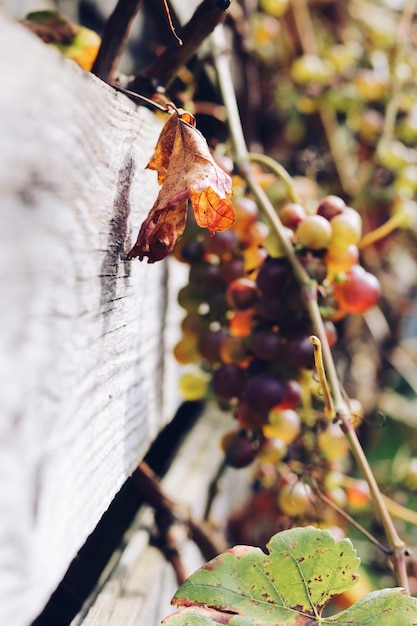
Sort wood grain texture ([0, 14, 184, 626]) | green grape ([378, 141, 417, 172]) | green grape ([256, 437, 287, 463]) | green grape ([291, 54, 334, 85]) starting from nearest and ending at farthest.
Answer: wood grain texture ([0, 14, 184, 626])
green grape ([256, 437, 287, 463])
green grape ([378, 141, 417, 172])
green grape ([291, 54, 334, 85])

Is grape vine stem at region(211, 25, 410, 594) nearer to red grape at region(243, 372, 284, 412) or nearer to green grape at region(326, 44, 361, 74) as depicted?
red grape at region(243, 372, 284, 412)

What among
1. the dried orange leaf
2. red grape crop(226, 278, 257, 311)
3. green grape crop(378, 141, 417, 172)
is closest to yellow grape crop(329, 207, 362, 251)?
red grape crop(226, 278, 257, 311)

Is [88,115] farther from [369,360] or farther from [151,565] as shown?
[369,360]

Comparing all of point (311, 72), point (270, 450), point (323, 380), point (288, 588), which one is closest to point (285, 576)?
point (288, 588)

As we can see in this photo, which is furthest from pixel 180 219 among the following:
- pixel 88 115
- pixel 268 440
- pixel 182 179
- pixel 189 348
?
pixel 268 440

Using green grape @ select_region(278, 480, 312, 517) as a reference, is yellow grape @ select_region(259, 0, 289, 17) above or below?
above
